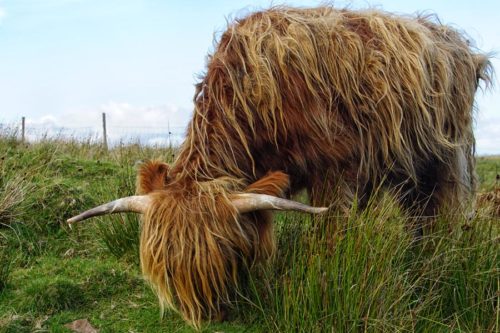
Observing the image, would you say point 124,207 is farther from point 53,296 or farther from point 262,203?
point 53,296

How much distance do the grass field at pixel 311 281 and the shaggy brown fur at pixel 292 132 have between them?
0.26 m

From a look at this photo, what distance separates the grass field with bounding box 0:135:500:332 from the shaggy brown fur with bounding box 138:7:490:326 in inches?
10.3

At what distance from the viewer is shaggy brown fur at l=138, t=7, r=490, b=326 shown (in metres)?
3.54

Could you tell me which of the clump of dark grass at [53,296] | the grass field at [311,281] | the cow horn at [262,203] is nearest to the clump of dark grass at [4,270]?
the grass field at [311,281]

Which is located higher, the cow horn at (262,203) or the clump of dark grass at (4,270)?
the cow horn at (262,203)

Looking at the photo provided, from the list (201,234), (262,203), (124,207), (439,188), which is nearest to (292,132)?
(262,203)

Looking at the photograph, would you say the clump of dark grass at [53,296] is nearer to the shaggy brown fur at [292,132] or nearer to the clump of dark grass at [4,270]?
the clump of dark grass at [4,270]

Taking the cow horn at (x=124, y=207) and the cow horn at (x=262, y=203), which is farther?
the cow horn at (x=124, y=207)

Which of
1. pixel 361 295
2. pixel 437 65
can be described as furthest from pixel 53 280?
pixel 437 65

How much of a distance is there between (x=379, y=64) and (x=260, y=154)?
1127 millimetres

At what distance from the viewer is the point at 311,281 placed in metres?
3.46

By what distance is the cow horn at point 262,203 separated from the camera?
3512mm

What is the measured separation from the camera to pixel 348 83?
438 cm

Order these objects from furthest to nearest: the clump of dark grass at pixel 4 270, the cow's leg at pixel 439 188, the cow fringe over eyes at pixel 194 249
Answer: the cow's leg at pixel 439 188 → the clump of dark grass at pixel 4 270 → the cow fringe over eyes at pixel 194 249
